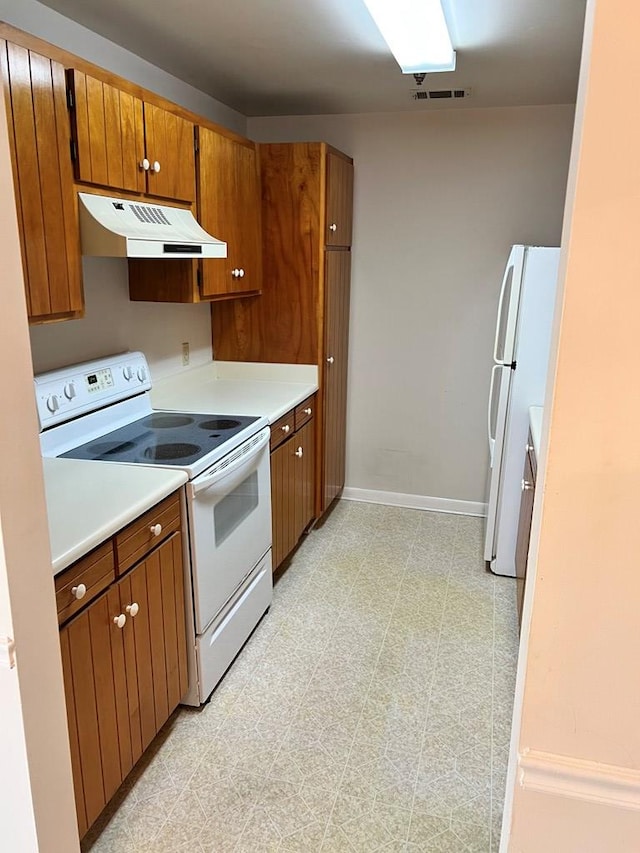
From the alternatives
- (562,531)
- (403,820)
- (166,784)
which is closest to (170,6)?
(562,531)

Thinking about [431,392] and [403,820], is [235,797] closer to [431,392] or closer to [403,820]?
[403,820]

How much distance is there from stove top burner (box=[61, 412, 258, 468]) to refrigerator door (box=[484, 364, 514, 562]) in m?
1.27

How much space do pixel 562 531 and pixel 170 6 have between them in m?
2.25

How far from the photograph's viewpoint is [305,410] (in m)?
3.49

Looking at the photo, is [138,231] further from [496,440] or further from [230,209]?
[496,440]

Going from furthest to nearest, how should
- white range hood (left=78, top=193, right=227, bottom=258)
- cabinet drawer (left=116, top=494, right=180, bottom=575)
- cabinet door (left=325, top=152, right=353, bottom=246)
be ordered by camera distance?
cabinet door (left=325, top=152, right=353, bottom=246) < white range hood (left=78, top=193, right=227, bottom=258) < cabinet drawer (left=116, top=494, right=180, bottom=575)

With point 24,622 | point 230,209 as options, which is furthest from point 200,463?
point 230,209

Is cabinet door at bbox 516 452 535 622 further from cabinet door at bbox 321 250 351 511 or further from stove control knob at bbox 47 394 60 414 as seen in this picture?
stove control knob at bbox 47 394 60 414

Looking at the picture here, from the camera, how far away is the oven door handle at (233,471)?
7.19 feet

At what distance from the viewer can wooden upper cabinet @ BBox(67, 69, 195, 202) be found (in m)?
1.99

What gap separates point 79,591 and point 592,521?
125cm

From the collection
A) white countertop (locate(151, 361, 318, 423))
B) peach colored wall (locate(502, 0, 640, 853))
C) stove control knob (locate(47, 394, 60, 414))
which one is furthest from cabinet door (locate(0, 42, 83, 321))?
peach colored wall (locate(502, 0, 640, 853))

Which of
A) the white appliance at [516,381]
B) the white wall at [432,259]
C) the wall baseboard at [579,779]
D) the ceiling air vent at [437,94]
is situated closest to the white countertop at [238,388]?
the white wall at [432,259]

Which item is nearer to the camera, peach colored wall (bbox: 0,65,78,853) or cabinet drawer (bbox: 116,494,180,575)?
peach colored wall (bbox: 0,65,78,853)
